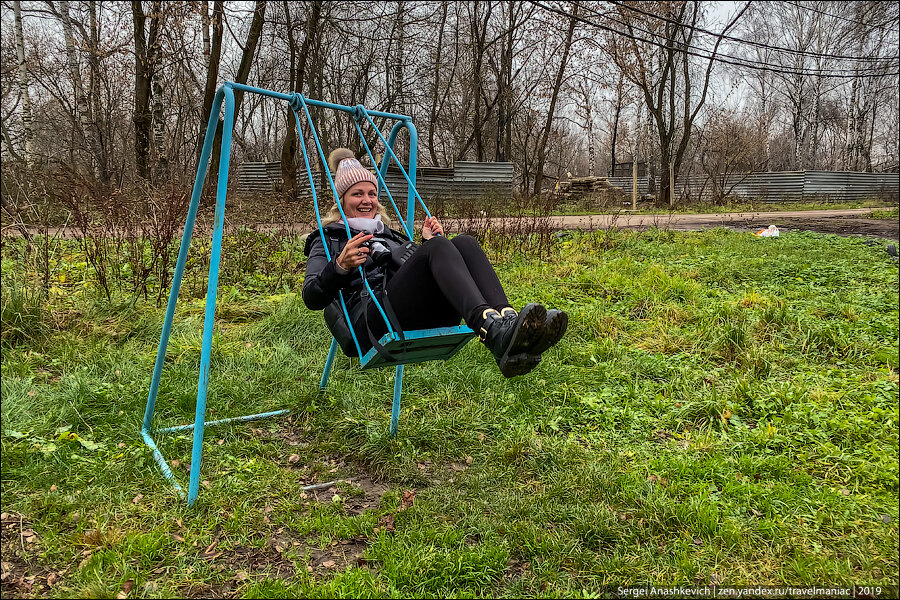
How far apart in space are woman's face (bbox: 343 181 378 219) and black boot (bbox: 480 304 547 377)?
1244 mm

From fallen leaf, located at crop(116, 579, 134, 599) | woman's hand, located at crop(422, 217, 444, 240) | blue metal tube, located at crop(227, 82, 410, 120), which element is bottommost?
fallen leaf, located at crop(116, 579, 134, 599)

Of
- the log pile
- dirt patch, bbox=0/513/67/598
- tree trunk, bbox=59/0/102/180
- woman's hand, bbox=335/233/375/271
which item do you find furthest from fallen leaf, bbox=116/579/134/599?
the log pile

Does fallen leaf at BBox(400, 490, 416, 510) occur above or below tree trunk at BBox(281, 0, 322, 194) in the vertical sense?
below

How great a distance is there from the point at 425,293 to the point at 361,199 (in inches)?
34.4

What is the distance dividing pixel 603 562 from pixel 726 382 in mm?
2101

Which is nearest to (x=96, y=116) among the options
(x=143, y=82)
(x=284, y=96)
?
(x=143, y=82)

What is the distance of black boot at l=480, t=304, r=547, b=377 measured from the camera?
2240mm

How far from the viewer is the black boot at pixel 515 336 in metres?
2.24

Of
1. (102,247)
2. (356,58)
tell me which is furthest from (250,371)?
(356,58)

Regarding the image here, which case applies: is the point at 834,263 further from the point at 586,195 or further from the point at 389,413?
the point at 586,195

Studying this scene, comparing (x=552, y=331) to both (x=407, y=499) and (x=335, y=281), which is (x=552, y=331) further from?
(x=407, y=499)

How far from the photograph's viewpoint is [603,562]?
7.75 ft

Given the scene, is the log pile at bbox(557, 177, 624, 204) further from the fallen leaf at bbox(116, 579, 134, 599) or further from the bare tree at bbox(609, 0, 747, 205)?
the fallen leaf at bbox(116, 579, 134, 599)

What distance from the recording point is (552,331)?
231 cm
